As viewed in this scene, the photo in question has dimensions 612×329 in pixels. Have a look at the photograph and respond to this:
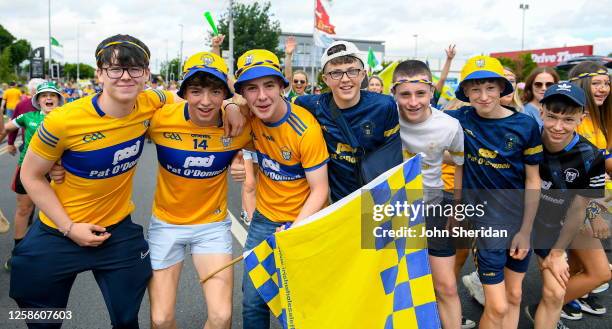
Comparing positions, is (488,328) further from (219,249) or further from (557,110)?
(219,249)

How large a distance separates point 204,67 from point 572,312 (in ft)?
12.3

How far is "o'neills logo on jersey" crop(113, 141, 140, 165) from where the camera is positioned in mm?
2824

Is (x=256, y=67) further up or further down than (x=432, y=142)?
further up

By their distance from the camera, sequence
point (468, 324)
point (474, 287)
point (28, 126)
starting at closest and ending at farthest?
point (468, 324)
point (474, 287)
point (28, 126)

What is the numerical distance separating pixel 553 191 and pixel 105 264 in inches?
123

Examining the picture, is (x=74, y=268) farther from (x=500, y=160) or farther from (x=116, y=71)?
(x=500, y=160)

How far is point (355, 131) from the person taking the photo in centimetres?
299

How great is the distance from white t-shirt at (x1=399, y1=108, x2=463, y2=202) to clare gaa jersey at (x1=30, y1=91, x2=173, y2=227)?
1781 millimetres

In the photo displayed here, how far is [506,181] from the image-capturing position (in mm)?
3152

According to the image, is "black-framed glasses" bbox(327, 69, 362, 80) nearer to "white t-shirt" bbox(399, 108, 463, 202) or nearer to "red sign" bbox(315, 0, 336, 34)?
"white t-shirt" bbox(399, 108, 463, 202)

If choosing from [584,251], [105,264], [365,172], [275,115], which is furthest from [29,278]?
[584,251]

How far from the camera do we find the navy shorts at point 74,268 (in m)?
2.76

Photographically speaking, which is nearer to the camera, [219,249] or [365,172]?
[365,172]

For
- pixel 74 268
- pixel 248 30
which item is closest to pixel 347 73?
pixel 74 268
